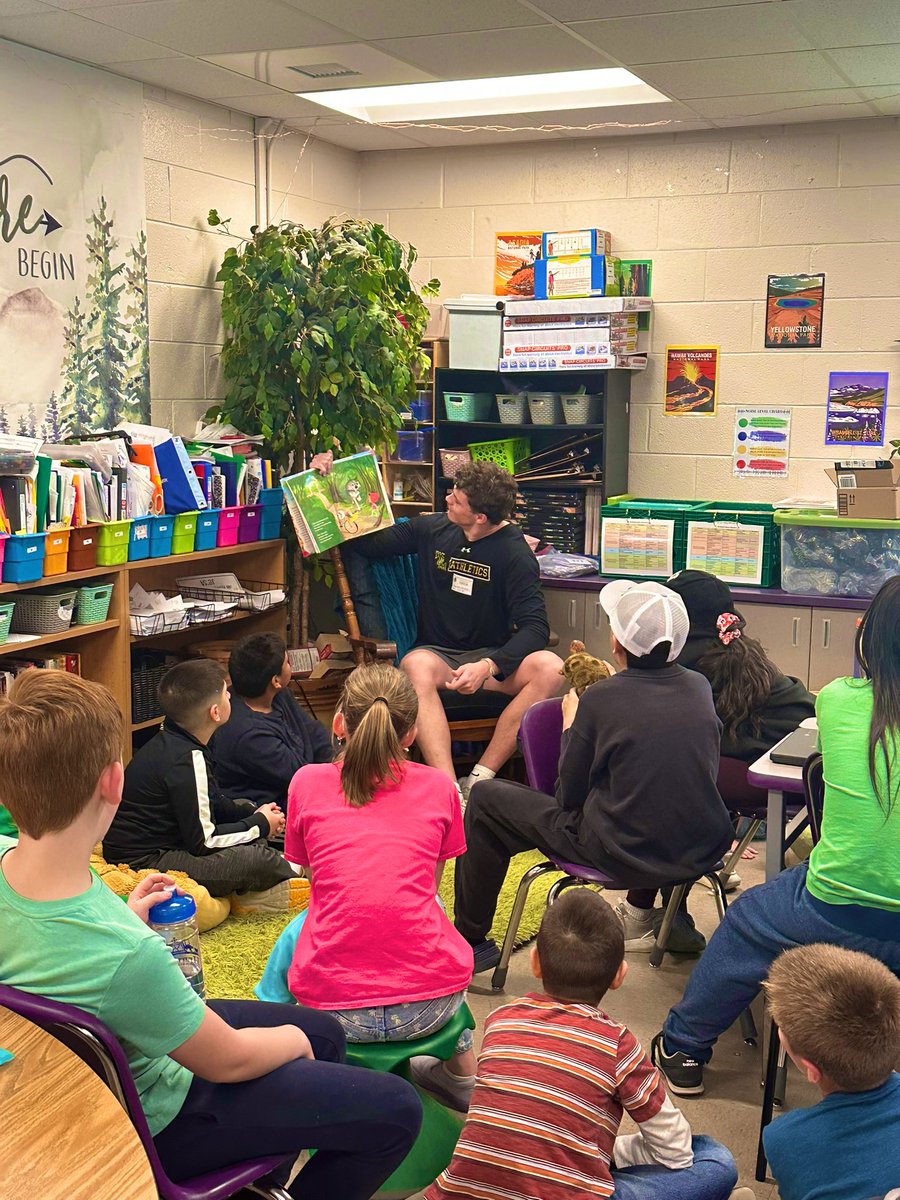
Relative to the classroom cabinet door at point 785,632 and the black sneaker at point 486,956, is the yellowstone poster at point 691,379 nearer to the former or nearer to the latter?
the classroom cabinet door at point 785,632

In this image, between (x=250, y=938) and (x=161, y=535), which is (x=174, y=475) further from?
(x=250, y=938)

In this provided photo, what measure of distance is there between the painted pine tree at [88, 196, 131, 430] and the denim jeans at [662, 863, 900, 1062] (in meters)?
3.01

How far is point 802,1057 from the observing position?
1.79 metres

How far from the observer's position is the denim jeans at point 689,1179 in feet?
6.33

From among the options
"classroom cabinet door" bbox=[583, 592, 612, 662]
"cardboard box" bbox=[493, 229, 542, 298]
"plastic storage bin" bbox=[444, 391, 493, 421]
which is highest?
"cardboard box" bbox=[493, 229, 542, 298]

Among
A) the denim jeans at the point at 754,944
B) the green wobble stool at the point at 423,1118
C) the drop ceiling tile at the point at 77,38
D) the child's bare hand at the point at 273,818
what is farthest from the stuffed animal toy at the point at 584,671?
the drop ceiling tile at the point at 77,38

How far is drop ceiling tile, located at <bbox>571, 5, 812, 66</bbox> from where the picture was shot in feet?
11.9

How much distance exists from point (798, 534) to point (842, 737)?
9.33 feet

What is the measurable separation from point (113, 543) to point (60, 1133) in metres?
3.02

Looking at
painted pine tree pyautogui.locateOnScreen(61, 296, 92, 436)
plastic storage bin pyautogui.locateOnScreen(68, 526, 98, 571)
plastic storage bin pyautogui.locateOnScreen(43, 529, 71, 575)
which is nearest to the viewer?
plastic storage bin pyautogui.locateOnScreen(43, 529, 71, 575)

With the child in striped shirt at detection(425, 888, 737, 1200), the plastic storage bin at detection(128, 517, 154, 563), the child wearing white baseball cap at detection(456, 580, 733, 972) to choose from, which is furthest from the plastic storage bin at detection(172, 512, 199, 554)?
the child in striped shirt at detection(425, 888, 737, 1200)

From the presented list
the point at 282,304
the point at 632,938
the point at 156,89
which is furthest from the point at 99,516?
the point at 632,938

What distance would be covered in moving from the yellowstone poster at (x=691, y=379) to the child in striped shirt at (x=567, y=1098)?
13.2 ft

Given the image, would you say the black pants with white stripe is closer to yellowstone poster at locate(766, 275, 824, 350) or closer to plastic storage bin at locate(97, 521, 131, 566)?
plastic storage bin at locate(97, 521, 131, 566)
